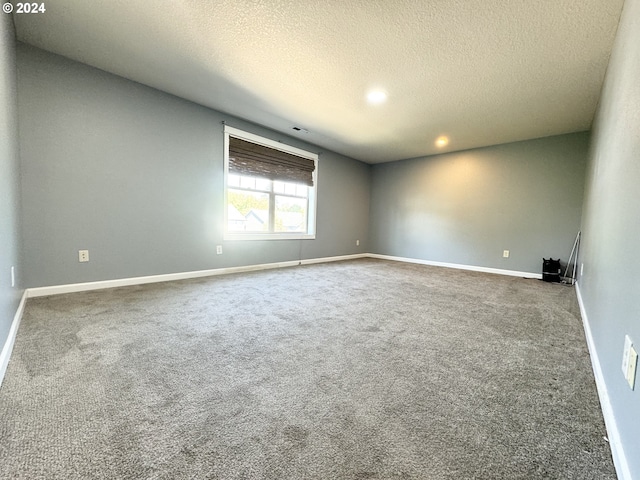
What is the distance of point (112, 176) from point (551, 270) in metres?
5.97

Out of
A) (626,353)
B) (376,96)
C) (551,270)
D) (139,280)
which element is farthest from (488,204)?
(139,280)

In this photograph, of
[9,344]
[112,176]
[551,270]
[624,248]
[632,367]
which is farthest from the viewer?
[551,270]

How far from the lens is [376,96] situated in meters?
3.01

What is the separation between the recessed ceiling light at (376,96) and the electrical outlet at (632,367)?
9.48ft

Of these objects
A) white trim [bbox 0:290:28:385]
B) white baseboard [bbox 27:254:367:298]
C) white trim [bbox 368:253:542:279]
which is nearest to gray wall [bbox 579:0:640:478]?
white trim [bbox 0:290:28:385]

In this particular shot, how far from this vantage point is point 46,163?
244cm

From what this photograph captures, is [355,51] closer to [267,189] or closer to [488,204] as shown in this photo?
[267,189]

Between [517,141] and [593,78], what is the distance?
199 centimetres

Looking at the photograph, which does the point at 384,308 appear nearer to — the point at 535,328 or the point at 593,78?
the point at 535,328

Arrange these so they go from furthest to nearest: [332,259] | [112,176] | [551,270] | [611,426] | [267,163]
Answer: [332,259], [267,163], [551,270], [112,176], [611,426]

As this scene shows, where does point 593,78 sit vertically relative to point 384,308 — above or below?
above

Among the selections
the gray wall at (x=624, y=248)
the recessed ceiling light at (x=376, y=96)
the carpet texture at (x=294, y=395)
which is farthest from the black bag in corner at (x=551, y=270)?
the recessed ceiling light at (x=376, y=96)

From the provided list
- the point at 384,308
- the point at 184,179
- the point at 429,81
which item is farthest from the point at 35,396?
the point at 429,81

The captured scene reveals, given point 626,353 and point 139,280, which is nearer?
point 626,353
